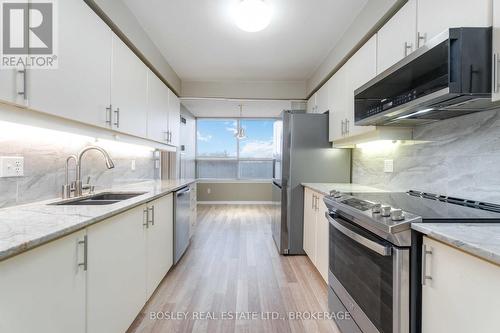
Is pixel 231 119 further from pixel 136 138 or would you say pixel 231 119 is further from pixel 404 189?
pixel 404 189

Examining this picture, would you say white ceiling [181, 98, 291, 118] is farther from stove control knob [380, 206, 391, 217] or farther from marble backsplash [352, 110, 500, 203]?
stove control knob [380, 206, 391, 217]

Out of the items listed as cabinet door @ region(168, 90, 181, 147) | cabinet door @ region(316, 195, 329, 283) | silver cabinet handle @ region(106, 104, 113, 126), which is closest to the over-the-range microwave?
cabinet door @ region(316, 195, 329, 283)

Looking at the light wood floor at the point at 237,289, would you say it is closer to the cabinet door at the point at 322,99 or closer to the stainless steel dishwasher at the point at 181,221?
the stainless steel dishwasher at the point at 181,221

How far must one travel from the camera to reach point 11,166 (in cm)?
137

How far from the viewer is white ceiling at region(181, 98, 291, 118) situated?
16.5ft

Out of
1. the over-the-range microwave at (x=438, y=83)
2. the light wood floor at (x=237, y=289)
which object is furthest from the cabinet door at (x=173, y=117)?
the over-the-range microwave at (x=438, y=83)

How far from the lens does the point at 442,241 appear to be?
3.03ft

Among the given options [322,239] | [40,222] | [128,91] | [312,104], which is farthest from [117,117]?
[312,104]

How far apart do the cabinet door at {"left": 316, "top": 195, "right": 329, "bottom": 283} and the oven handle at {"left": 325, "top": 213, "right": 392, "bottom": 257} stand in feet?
1.91

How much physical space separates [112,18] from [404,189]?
9.07ft

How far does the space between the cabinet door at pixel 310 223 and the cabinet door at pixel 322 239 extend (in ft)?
0.44

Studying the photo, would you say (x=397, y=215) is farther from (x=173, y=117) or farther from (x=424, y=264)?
(x=173, y=117)

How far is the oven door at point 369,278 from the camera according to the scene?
3.58 ft

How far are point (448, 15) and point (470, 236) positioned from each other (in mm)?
1190
